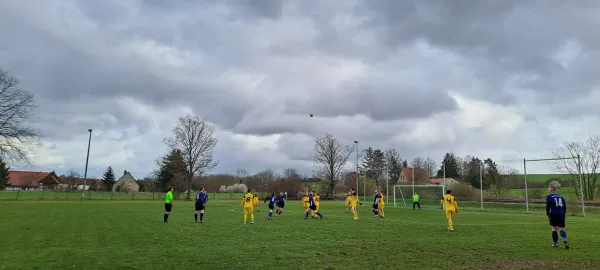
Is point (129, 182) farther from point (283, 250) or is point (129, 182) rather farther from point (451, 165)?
point (283, 250)

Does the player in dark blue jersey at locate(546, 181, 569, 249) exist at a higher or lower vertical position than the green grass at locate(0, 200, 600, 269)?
higher

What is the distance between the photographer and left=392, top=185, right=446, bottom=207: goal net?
155ft

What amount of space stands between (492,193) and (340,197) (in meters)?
41.2

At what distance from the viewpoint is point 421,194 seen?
167ft

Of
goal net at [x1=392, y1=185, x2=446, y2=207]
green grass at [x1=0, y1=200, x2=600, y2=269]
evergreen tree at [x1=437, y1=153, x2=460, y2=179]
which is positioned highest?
evergreen tree at [x1=437, y1=153, x2=460, y2=179]

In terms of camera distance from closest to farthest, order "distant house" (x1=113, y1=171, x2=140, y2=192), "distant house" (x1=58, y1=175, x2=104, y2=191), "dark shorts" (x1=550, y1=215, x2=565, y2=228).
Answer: "dark shorts" (x1=550, y1=215, x2=565, y2=228)
"distant house" (x1=58, y1=175, x2=104, y2=191)
"distant house" (x1=113, y1=171, x2=140, y2=192)

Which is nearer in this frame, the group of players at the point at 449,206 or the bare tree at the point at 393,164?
the group of players at the point at 449,206

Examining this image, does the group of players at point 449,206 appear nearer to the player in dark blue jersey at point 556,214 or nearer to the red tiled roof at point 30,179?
the player in dark blue jersey at point 556,214

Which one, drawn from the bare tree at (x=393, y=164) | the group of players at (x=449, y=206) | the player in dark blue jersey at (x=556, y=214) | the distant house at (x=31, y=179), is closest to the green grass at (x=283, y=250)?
the player in dark blue jersey at (x=556, y=214)

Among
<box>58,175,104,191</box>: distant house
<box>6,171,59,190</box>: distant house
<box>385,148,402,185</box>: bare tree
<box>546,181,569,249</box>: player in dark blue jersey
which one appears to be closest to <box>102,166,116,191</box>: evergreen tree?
<box>58,175,104,191</box>: distant house

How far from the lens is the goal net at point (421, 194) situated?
4709 centimetres

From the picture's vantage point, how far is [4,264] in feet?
29.5

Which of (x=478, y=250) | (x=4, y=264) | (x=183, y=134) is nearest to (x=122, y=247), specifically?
(x=4, y=264)

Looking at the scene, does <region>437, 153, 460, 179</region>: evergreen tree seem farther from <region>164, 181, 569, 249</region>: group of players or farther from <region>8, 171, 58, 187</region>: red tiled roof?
<region>8, 171, 58, 187</region>: red tiled roof
